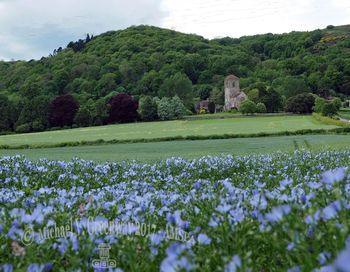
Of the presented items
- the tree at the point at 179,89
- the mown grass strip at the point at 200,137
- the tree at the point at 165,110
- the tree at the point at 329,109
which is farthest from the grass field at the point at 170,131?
the tree at the point at 179,89

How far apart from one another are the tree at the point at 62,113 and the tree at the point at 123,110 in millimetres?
8919

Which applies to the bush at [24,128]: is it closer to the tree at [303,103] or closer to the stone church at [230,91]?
the tree at [303,103]

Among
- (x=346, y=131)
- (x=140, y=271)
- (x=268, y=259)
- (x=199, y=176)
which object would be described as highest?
(x=140, y=271)

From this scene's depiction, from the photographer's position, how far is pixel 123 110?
77.7 metres

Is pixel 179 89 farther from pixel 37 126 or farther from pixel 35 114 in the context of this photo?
pixel 37 126

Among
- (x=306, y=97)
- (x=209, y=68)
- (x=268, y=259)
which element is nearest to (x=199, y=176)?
(x=268, y=259)

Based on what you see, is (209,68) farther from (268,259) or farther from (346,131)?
(268,259)

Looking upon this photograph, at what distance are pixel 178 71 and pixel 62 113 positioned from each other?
237 feet

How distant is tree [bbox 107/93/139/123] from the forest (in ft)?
51.1

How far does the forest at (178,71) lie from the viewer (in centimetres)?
10606

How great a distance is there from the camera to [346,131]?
3234cm

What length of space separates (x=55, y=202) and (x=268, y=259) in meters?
1.98

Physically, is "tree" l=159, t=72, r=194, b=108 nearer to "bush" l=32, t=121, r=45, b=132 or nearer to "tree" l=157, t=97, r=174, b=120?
"tree" l=157, t=97, r=174, b=120

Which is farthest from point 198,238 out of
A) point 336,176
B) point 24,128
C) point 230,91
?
point 230,91
